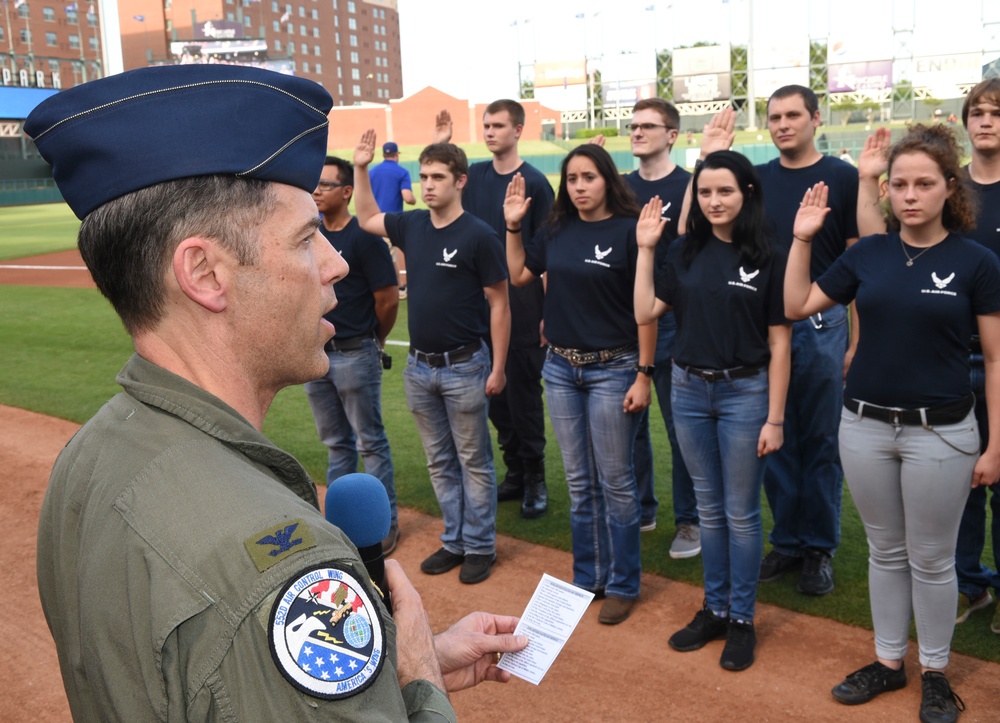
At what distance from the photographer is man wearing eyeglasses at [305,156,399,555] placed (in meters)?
6.39

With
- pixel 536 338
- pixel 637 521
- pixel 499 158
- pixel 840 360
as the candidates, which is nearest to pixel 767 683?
pixel 637 521

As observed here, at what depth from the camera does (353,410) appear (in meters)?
6.47

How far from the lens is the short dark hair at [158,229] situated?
1.52m

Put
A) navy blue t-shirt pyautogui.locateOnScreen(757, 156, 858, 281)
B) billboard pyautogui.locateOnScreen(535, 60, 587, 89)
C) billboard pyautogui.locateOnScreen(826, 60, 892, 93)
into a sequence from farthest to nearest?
billboard pyautogui.locateOnScreen(535, 60, 587, 89) < billboard pyautogui.locateOnScreen(826, 60, 892, 93) < navy blue t-shirt pyautogui.locateOnScreen(757, 156, 858, 281)

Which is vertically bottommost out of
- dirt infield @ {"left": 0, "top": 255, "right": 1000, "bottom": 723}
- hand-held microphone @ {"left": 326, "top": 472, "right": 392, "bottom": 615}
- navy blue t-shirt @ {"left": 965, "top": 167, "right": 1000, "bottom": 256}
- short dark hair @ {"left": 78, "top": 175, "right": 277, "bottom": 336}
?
dirt infield @ {"left": 0, "top": 255, "right": 1000, "bottom": 723}

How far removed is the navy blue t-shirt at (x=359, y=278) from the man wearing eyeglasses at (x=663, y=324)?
69.6 inches

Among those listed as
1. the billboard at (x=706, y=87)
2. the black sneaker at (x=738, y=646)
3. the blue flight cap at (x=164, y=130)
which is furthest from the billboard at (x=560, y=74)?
the blue flight cap at (x=164, y=130)

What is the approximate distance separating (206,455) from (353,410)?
508 centimetres

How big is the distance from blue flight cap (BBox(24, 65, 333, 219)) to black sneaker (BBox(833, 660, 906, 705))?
3867mm

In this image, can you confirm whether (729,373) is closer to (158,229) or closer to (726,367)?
(726,367)

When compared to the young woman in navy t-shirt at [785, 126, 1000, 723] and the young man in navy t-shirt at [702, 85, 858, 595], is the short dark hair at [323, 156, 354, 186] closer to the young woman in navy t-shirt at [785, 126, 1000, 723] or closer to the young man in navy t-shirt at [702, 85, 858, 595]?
the young man in navy t-shirt at [702, 85, 858, 595]

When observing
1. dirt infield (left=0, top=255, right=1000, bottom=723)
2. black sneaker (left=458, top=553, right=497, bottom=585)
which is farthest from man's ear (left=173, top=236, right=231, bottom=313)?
black sneaker (left=458, top=553, right=497, bottom=585)

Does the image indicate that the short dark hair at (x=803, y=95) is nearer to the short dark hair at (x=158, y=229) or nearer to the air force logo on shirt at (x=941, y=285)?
the air force logo on shirt at (x=941, y=285)

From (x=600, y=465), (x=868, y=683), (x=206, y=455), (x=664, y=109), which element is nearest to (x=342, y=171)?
(x=664, y=109)
